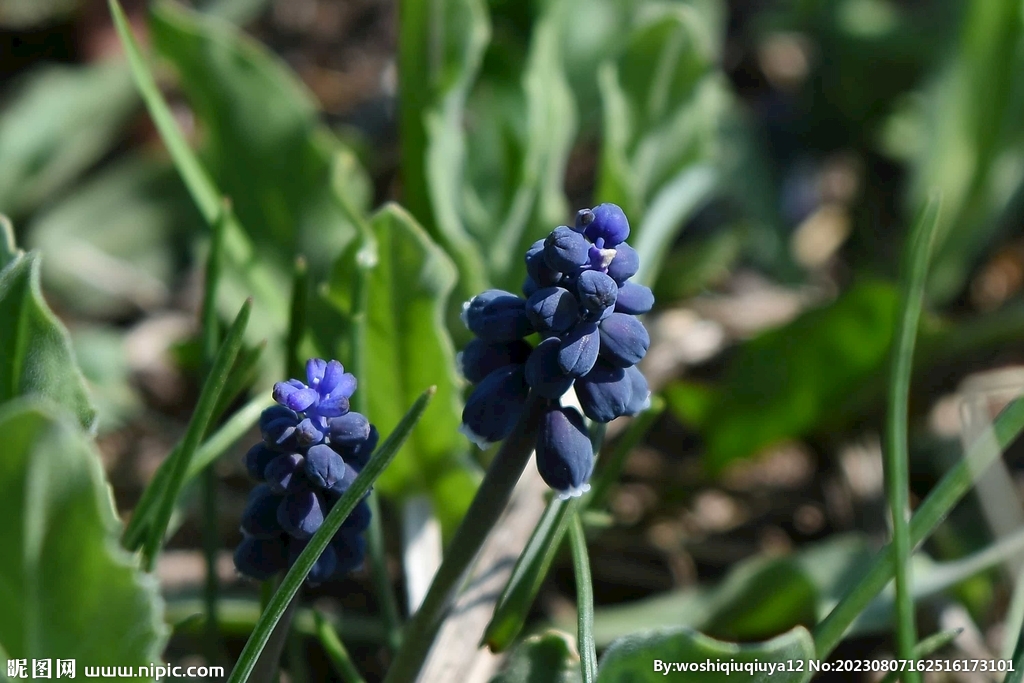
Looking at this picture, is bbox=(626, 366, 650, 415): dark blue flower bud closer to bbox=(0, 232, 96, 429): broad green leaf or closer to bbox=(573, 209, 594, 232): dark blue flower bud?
bbox=(573, 209, 594, 232): dark blue flower bud

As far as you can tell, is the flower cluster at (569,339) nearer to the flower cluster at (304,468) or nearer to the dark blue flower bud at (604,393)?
the dark blue flower bud at (604,393)

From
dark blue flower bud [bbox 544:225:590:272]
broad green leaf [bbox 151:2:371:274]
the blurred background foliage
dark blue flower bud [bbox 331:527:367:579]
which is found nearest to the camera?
dark blue flower bud [bbox 544:225:590:272]

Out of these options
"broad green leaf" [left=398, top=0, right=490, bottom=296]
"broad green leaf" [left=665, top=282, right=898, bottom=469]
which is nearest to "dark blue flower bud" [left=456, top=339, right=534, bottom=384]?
"broad green leaf" [left=398, top=0, right=490, bottom=296]

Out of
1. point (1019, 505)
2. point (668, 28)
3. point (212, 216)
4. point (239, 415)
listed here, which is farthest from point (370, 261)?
point (1019, 505)

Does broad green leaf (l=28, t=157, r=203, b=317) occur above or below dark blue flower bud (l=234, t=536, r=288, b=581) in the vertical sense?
above

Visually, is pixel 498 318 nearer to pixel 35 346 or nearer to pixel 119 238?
pixel 35 346

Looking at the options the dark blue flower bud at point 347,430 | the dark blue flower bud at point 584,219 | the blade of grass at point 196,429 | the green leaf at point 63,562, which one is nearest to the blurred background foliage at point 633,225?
the blade of grass at point 196,429
